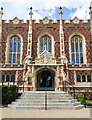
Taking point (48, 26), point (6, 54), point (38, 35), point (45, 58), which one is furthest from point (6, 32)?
point (45, 58)

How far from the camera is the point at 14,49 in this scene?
57.4 ft

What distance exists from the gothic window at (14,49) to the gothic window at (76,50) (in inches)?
287

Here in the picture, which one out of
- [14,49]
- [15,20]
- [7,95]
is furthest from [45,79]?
[15,20]

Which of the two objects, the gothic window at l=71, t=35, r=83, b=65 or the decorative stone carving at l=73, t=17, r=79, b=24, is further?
the decorative stone carving at l=73, t=17, r=79, b=24

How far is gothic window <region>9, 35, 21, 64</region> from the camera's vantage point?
1708cm

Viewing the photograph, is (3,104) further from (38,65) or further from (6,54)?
(6,54)

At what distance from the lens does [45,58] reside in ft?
49.6

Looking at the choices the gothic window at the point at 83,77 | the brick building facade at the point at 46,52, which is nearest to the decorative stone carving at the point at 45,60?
the brick building facade at the point at 46,52

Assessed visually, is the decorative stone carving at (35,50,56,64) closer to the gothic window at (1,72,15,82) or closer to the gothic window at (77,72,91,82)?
the gothic window at (1,72,15,82)

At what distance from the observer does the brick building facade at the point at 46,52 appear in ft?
49.5

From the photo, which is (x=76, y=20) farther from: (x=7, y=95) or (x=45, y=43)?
(x=7, y=95)

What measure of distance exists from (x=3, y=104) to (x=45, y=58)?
24.3 ft

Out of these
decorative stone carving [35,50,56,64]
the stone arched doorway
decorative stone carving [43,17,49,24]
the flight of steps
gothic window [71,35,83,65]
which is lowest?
the flight of steps

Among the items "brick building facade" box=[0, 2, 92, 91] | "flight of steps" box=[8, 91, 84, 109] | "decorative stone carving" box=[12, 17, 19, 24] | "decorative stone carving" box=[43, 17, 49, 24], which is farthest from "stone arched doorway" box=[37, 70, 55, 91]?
"decorative stone carving" box=[12, 17, 19, 24]
